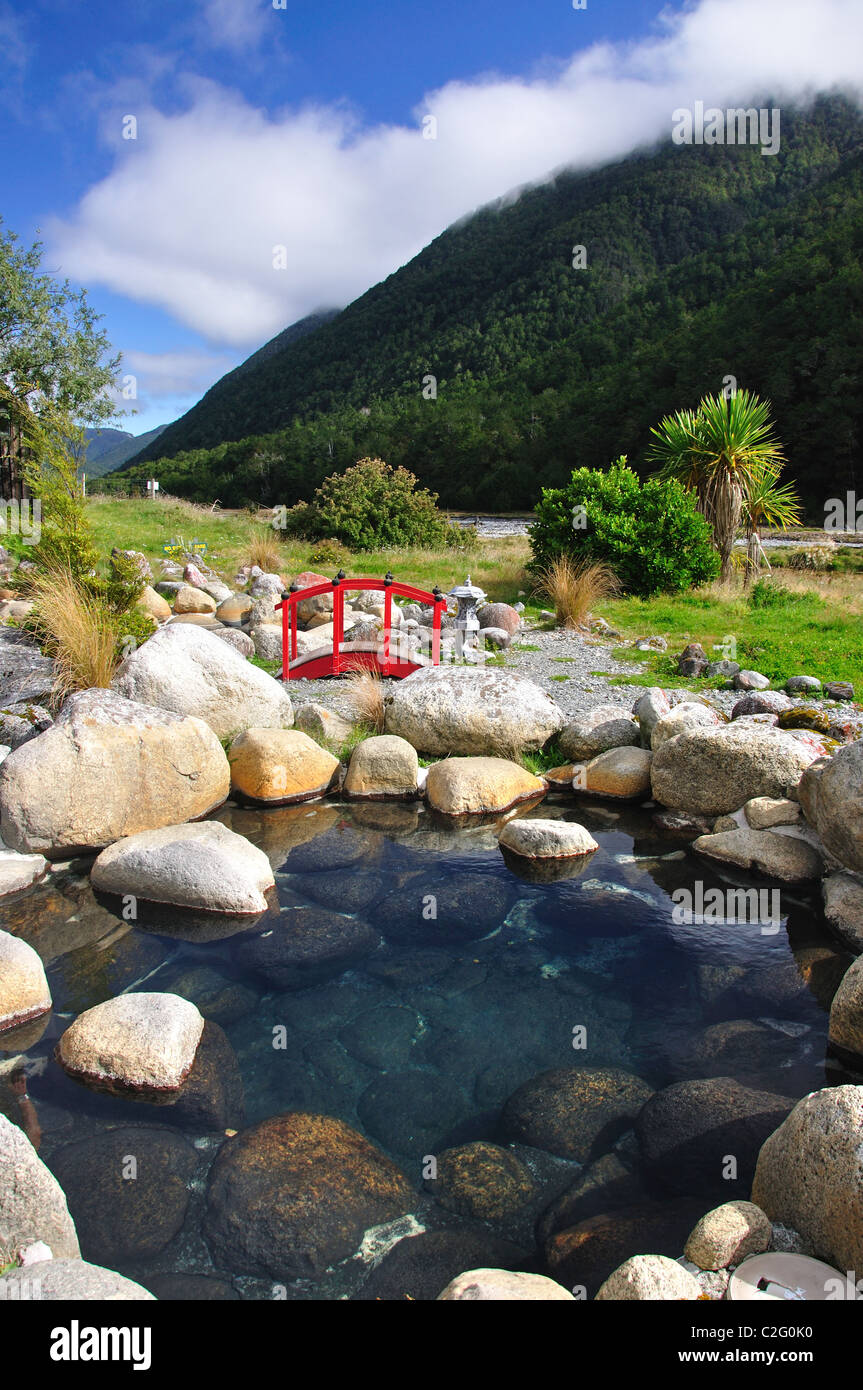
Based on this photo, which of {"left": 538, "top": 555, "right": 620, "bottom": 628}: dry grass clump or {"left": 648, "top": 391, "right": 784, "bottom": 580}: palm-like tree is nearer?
{"left": 538, "top": 555, "right": 620, "bottom": 628}: dry grass clump

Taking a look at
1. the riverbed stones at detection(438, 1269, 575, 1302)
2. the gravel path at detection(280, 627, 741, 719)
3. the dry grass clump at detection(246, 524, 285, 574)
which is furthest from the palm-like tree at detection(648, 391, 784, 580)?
the riverbed stones at detection(438, 1269, 575, 1302)

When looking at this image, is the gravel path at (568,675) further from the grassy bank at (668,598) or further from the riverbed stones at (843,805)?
the riverbed stones at (843,805)

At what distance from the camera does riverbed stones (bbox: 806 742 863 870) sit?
5.57 m

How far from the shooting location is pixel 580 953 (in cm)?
561

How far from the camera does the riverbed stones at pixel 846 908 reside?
552cm

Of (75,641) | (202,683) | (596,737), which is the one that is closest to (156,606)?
(75,641)

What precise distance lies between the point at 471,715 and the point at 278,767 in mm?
2101

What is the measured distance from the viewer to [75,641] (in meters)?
8.41

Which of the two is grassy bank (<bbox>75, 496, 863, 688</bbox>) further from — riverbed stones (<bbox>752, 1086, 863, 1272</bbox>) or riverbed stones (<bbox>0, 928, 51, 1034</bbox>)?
riverbed stones (<bbox>0, 928, 51, 1034</bbox>)

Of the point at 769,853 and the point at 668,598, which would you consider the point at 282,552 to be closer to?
A: the point at 668,598

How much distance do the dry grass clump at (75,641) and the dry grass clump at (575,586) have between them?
8157 mm

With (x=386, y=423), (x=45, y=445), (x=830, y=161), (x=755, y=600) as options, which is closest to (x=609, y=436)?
(x=386, y=423)

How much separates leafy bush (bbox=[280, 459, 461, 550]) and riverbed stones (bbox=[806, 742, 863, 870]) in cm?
1960
